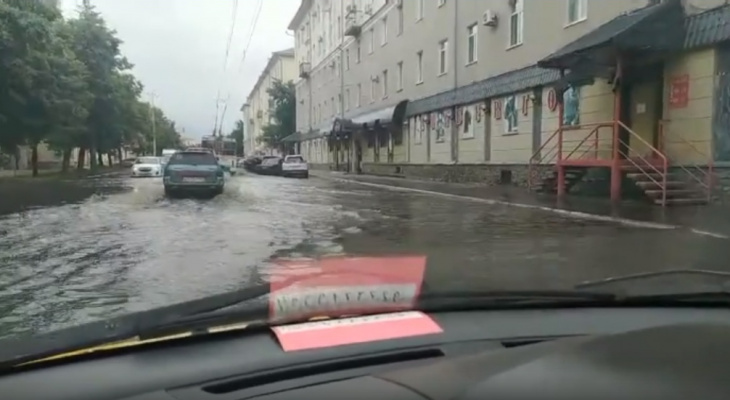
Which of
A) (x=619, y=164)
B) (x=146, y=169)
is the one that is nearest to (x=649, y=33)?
(x=619, y=164)

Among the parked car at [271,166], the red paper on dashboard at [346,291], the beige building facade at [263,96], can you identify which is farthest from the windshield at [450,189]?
the beige building facade at [263,96]

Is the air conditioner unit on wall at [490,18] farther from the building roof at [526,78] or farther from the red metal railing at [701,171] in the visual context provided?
the red metal railing at [701,171]

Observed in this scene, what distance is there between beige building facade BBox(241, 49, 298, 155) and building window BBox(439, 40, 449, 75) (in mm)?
49463

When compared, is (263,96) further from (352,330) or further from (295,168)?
(352,330)

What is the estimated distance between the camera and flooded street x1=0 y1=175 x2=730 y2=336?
6102 mm

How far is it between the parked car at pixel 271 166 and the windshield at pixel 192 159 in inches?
959

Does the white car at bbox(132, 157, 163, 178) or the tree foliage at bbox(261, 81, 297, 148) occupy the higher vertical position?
the tree foliage at bbox(261, 81, 297, 148)

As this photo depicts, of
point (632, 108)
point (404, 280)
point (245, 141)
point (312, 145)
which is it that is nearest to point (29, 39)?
point (632, 108)

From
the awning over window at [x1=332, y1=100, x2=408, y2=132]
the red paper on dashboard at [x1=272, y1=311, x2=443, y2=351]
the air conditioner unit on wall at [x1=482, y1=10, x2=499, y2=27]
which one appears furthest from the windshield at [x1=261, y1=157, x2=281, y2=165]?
the red paper on dashboard at [x1=272, y1=311, x2=443, y2=351]

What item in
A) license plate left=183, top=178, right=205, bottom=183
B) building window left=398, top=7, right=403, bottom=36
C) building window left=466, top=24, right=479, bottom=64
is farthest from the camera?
building window left=398, top=7, right=403, bottom=36

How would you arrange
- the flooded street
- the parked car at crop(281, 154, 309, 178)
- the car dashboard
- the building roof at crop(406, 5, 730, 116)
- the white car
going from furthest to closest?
the parked car at crop(281, 154, 309, 178) < the white car < the building roof at crop(406, 5, 730, 116) < the flooded street < the car dashboard

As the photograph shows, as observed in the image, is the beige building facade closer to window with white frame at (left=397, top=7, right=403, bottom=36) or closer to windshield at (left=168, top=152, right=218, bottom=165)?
window with white frame at (left=397, top=7, right=403, bottom=36)

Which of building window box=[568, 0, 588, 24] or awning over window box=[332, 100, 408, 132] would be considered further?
awning over window box=[332, 100, 408, 132]

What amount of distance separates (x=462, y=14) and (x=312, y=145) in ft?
127
